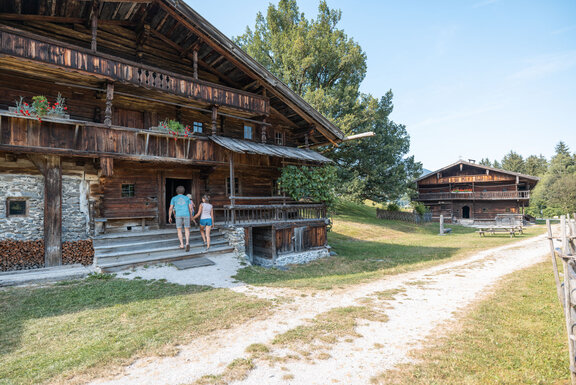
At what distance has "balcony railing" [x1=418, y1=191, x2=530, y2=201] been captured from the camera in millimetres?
38597

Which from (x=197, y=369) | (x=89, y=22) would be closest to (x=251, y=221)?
(x=197, y=369)

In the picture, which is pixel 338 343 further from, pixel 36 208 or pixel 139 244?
pixel 36 208

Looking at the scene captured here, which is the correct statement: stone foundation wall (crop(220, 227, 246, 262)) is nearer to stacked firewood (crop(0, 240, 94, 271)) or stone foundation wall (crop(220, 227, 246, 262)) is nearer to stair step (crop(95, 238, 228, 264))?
stair step (crop(95, 238, 228, 264))

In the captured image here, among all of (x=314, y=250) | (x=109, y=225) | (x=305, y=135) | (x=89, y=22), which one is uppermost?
(x=89, y=22)

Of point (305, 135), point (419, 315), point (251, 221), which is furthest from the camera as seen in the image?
point (305, 135)

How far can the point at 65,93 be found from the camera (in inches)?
465

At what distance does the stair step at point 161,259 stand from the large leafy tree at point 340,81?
20299 millimetres

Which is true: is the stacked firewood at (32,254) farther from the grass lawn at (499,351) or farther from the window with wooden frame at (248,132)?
the grass lawn at (499,351)

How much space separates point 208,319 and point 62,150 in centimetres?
813

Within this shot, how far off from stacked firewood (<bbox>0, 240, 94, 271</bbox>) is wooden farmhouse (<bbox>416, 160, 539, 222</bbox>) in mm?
42048

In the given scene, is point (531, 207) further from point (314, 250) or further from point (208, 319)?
point (208, 319)

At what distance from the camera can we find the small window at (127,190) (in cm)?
1328

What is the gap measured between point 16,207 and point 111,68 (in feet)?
19.5

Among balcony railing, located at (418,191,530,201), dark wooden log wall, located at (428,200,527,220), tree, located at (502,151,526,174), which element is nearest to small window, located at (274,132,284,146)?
dark wooden log wall, located at (428,200,527,220)
